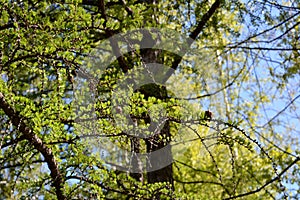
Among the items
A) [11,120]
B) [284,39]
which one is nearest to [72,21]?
[11,120]

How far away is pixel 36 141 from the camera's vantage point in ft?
A: 7.38

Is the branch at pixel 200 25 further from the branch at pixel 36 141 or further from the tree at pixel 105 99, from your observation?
the branch at pixel 36 141

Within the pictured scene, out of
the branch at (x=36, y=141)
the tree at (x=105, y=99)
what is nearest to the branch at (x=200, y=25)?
the tree at (x=105, y=99)

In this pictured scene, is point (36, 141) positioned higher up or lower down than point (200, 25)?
lower down

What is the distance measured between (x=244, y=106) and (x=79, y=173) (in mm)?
4168

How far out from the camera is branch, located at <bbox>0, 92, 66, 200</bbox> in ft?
6.86

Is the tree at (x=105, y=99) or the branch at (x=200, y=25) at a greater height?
the branch at (x=200, y=25)

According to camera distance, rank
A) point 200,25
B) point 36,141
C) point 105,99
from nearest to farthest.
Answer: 1. point 36,141
2. point 105,99
3. point 200,25

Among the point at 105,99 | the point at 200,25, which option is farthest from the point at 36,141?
the point at 200,25

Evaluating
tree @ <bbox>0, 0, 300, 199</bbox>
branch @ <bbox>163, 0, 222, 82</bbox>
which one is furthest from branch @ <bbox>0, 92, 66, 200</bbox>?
branch @ <bbox>163, 0, 222, 82</bbox>

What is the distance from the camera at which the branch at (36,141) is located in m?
2.09

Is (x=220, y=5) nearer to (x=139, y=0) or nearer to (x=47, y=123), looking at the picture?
(x=139, y=0)

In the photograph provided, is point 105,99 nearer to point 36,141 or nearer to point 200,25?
point 36,141

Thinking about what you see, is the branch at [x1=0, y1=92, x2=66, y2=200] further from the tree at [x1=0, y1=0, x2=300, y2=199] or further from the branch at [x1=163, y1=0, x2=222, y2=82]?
the branch at [x1=163, y1=0, x2=222, y2=82]
